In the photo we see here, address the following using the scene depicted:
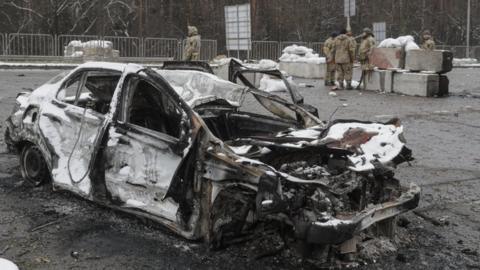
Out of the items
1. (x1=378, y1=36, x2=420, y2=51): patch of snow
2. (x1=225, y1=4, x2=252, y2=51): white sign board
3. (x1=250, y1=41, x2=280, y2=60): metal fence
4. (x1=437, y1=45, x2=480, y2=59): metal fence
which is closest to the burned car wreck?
(x1=378, y1=36, x2=420, y2=51): patch of snow

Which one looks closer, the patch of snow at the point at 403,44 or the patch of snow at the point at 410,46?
the patch of snow at the point at 410,46

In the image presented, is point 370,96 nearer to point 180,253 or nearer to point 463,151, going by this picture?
point 463,151

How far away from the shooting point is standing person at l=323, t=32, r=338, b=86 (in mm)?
18188

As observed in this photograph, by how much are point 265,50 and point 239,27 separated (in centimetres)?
1207

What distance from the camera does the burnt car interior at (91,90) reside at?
597cm

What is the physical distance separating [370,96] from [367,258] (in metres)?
12.8

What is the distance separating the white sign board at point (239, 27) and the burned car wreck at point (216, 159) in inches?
575

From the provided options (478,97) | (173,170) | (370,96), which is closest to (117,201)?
(173,170)

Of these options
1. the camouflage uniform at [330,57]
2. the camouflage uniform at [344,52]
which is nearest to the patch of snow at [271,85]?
the camouflage uniform at [344,52]

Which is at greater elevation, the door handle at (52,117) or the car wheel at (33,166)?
the door handle at (52,117)

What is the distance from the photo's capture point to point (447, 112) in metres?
13.8

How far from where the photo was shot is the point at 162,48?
30.3 metres

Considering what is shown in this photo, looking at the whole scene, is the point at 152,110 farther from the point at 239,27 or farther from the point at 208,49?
the point at 208,49

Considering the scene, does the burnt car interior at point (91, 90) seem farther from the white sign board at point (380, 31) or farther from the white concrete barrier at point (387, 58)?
the white sign board at point (380, 31)
